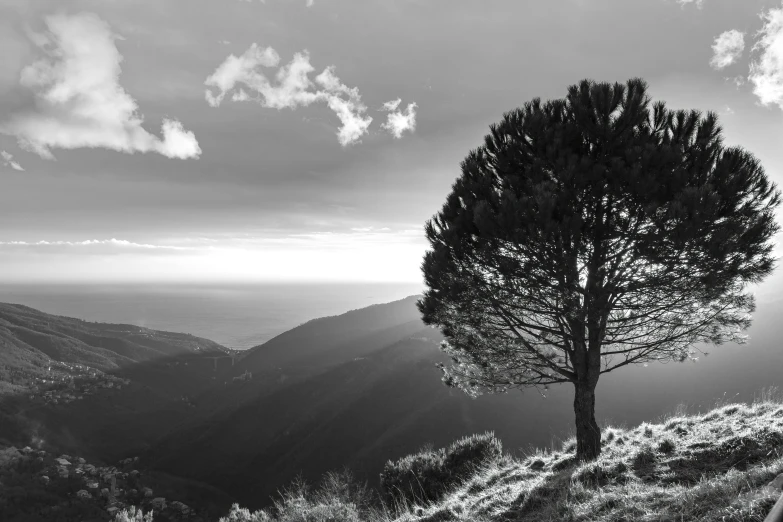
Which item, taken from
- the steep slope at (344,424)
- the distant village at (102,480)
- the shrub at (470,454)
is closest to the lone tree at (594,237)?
the shrub at (470,454)

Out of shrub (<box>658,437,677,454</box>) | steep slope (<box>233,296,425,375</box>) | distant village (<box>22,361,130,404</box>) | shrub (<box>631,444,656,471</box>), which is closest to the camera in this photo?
shrub (<box>631,444,656,471</box>)

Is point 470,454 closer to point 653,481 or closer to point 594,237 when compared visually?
point 653,481

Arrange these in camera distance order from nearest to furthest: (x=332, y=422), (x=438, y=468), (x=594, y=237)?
(x=594, y=237), (x=438, y=468), (x=332, y=422)

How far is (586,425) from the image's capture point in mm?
9258

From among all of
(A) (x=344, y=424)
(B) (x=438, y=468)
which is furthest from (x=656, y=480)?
(A) (x=344, y=424)

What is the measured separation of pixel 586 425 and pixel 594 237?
15.8 ft

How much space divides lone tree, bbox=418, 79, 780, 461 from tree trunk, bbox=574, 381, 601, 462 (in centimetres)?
3

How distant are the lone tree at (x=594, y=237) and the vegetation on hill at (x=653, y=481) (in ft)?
5.57

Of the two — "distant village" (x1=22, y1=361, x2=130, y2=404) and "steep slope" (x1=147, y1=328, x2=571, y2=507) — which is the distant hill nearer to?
"steep slope" (x1=147, y1=328, x2=571, y2=507)

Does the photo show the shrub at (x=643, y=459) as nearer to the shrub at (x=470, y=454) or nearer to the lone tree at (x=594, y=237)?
the lone tree at (x=594, y=237)

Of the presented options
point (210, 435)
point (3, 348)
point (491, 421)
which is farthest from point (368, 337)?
point (3, 348)

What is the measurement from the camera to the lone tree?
7156 mm

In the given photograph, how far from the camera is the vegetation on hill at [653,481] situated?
4.09 m

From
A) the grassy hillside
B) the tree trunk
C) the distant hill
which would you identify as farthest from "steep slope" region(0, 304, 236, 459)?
the tree trunk
